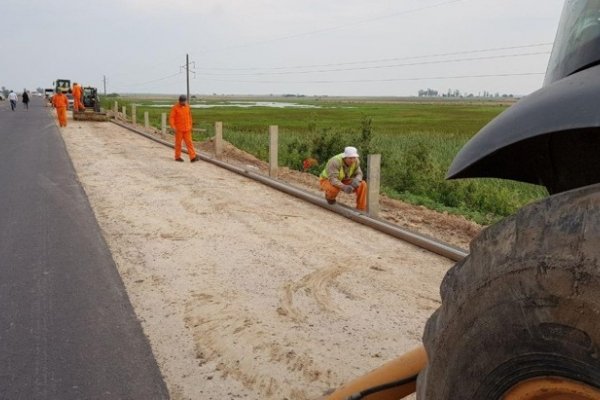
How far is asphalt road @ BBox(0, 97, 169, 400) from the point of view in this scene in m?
3.35

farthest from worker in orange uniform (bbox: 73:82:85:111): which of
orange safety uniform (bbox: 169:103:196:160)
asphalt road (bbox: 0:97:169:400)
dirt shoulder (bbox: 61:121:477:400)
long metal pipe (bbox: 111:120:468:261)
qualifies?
asphalt road (bbox: 0:97:169:400)

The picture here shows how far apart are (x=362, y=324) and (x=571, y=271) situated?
3103 millimetres

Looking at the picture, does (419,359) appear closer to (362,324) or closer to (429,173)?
(362,324)

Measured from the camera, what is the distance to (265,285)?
5125mm

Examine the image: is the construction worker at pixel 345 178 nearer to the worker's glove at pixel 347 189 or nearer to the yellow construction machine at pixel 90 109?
the worker's glove at pixel 347 189

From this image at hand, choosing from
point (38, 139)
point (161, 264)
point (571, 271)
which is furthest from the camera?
point (38, 139)

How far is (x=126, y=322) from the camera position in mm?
4219

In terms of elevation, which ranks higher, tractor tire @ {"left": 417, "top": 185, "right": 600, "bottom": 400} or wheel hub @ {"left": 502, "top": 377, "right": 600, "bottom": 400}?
tractor tire @ {"left": 417, "top": 185, "right": 600, "bottom": 400}

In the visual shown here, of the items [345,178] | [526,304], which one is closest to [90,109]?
[345,178]

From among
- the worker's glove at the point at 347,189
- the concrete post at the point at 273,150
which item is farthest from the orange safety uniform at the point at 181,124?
the worker's glove at the point at 347,189

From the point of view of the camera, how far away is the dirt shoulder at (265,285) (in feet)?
11.7

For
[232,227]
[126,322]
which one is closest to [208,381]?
[126,322]

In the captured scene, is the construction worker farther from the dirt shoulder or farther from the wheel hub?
the wheel hub

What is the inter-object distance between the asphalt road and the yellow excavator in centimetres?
225
